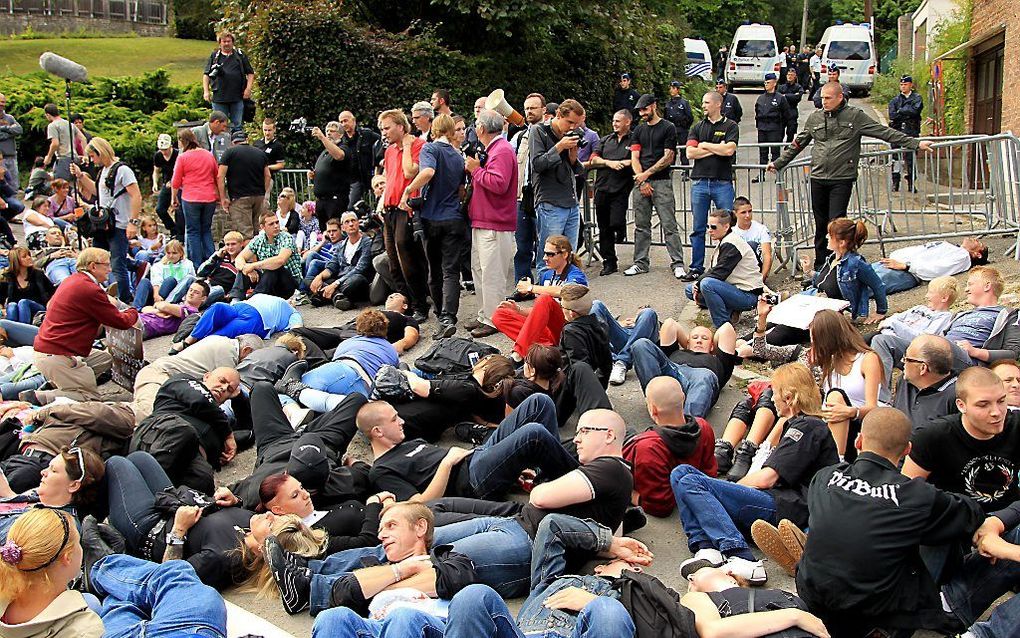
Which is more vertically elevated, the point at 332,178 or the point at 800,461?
the point at 332,178

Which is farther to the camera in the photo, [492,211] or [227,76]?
[227,76]

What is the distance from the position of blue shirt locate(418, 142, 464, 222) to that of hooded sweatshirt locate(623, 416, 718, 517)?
158 inches

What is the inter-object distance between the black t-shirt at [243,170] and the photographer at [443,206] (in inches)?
151

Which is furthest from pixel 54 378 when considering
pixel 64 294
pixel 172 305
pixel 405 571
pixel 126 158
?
pixel 126 158

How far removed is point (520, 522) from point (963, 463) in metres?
2.31

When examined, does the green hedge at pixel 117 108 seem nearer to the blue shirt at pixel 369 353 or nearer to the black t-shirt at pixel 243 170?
the black t-shirt at pixel 243 170

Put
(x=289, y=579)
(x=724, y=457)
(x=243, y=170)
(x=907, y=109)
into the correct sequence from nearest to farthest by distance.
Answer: (x=289, y=579), (x=724, y=457), (x=243, y=170), (x=907, y=109)

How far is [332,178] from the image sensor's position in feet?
40.9

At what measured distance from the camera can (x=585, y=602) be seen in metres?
4.54

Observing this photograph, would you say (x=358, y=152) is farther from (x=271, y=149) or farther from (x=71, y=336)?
(x=71, y=336)

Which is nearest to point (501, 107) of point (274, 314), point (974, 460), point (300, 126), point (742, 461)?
point (274, 314)

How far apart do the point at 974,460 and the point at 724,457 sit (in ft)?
5.56

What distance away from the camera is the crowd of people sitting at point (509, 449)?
4582mm

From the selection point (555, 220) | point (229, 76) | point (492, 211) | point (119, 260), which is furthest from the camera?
point (229, 76)
